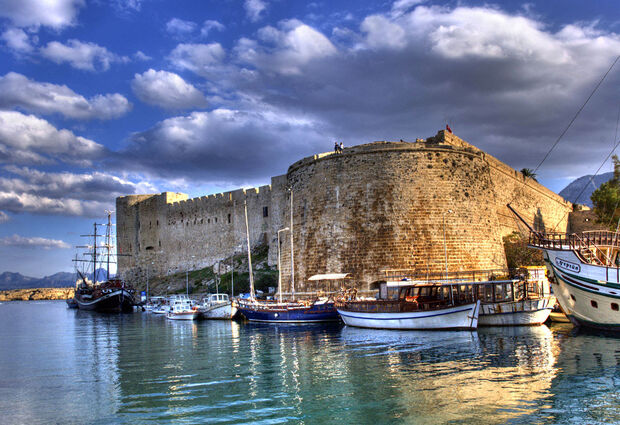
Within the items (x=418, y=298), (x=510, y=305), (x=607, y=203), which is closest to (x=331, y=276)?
(x=418, y=298)

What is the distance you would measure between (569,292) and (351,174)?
10890 millimetres

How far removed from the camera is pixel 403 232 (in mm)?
23547

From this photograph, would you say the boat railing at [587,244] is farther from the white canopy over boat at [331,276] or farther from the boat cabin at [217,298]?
the boat cabin at [217,298]

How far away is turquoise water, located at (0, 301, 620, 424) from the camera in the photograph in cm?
831

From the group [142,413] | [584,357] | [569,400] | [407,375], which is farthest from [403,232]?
[142,413]

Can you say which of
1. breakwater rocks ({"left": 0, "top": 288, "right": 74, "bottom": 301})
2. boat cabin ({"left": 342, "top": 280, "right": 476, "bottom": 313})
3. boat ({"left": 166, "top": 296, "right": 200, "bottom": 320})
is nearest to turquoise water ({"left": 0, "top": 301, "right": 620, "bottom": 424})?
boat cabin ({"left": 342, "top": 280, "right": 476, "bottom": 313})

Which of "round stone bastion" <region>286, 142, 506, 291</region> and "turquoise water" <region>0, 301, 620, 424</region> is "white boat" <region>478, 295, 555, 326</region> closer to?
"turquoise water" <region>0, 301, 620, 424</region>

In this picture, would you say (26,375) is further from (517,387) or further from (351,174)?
(351,174)

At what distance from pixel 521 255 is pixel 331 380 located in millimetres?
20162

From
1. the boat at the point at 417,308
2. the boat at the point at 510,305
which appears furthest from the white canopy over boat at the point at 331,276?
the boat at the point at 510,305

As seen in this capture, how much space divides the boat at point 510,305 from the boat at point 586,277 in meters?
0.95

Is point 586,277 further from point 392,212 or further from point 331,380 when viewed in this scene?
point 331,380

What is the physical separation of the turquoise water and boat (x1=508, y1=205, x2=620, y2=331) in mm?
998

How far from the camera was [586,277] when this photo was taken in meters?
17.0
